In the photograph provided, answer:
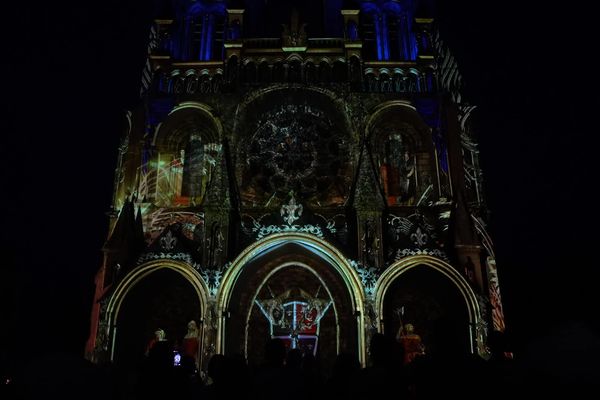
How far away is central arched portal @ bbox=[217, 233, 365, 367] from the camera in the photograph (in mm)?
18969

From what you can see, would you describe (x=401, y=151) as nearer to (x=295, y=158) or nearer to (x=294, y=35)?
(x=295, y=158)

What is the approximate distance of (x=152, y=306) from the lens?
20.5m

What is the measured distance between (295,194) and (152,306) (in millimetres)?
7246

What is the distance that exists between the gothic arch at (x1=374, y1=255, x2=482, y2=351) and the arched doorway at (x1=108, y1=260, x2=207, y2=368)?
633cm

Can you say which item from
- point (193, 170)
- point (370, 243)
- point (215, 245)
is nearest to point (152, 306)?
point (215, 245)

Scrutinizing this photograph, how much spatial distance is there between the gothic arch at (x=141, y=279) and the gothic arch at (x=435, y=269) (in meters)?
6.27

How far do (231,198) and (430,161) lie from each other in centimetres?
959

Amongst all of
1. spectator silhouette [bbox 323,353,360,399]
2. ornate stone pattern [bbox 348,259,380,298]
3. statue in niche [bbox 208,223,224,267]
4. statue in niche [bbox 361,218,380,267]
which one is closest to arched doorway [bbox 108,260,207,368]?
statue in niche [bbox 208,223,224,267]

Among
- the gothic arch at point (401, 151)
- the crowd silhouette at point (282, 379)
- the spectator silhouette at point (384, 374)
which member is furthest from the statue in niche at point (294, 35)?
the spectator silhouette at point (384, 374)

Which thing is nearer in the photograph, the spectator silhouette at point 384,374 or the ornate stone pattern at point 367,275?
the spectator silhouette at point 384,374

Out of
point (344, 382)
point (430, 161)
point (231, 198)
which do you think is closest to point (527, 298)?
point (430, 161)

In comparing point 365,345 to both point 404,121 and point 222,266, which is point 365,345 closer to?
point 222,266

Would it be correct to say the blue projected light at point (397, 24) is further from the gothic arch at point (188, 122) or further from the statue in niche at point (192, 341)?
the statue in niche at point (192, 341)

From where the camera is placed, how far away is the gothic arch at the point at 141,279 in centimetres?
1850
